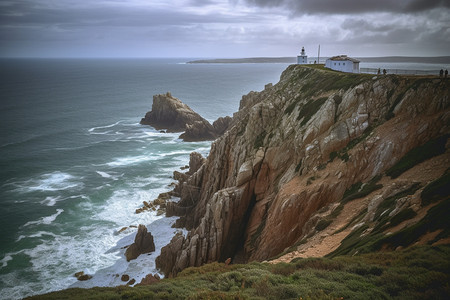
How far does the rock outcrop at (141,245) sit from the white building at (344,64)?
130 ft

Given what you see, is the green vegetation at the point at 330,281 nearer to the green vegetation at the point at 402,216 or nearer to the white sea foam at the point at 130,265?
the green vegetation at the point at 402,216

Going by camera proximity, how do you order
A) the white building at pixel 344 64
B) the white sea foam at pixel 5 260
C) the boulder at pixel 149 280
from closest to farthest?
the boulder at pixel 149 280 < the white sea foam at pixel 5 260 < the white building at pixel 344 64

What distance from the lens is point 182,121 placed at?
3954 inches

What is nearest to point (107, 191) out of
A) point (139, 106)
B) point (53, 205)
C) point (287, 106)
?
point (53, 205)

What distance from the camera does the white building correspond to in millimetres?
48938

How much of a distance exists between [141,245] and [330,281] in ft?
99.0

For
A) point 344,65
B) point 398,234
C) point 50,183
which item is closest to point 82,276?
point 50,183

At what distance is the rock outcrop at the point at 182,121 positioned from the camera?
90.4m

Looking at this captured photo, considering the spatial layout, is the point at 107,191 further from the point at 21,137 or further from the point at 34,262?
the point at 21,137

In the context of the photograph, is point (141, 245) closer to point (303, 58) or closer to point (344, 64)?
point (344, 64)

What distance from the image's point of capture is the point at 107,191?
57.8m

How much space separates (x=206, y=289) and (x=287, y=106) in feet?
113

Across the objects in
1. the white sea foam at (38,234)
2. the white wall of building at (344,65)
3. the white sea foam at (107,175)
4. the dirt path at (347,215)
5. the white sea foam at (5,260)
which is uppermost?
the white wall of building at (344,65)

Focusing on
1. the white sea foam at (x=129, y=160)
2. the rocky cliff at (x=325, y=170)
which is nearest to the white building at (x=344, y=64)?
the rocky cliff at (x=325, y=170)
